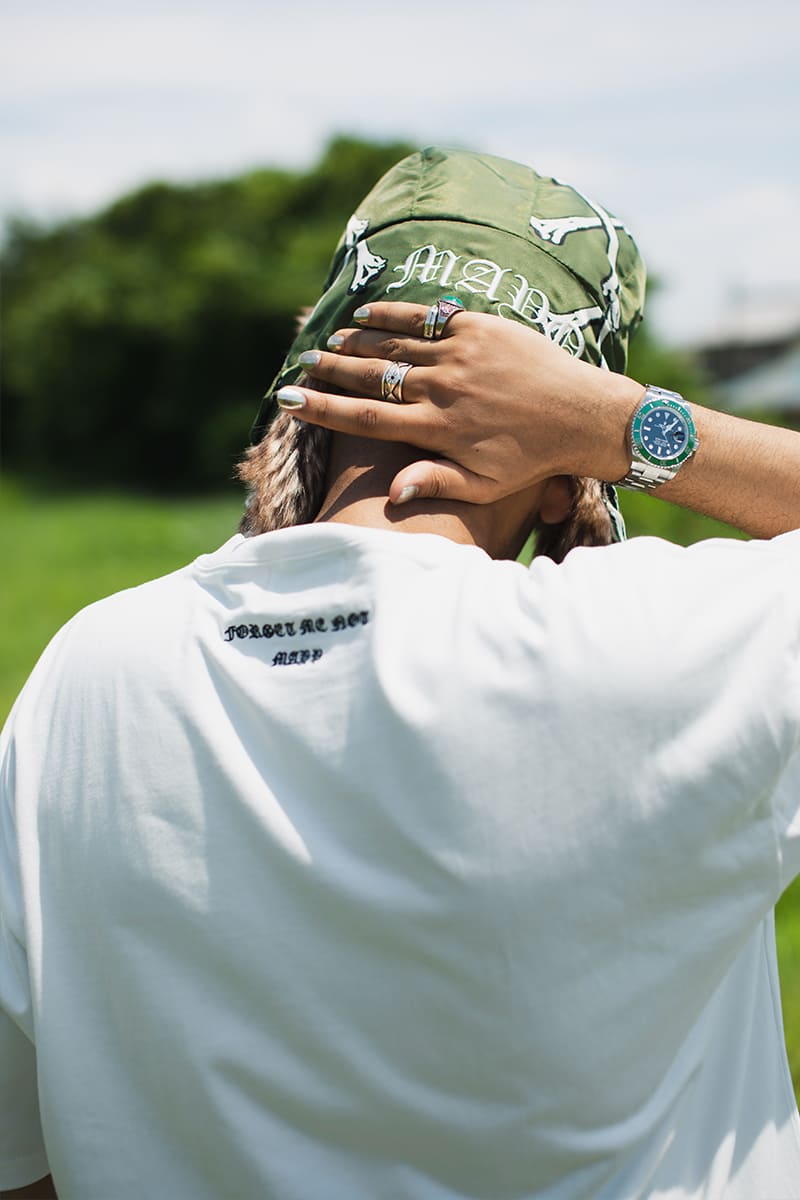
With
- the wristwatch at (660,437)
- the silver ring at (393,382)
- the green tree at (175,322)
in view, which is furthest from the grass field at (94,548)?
the silver ring at (393,382)

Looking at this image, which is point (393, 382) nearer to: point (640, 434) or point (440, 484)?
point (440, 484)

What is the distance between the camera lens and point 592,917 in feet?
4.39

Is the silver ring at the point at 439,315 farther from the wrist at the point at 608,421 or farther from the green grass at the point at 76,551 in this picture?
the green grass at the point at 76,551

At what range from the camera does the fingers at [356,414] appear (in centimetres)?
164

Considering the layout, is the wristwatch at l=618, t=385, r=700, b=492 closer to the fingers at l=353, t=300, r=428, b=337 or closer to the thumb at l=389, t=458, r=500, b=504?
the thumb at l=389, t=458, r=500, b=504

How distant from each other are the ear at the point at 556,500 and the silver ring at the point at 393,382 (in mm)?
315

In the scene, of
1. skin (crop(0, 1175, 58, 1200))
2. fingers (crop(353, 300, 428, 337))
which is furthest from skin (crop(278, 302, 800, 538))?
skin (crop(0, 1175, 58, 1200))

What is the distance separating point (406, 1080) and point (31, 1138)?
2.34 ft

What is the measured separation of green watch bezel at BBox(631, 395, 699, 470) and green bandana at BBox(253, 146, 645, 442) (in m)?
0.16

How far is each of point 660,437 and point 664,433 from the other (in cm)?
1

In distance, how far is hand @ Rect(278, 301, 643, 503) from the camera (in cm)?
164

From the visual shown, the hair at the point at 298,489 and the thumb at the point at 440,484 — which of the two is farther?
the hair at the point at 298,489

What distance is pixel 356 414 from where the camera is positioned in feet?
5.46

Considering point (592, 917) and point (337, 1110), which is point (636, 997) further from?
point (337, 1110)
